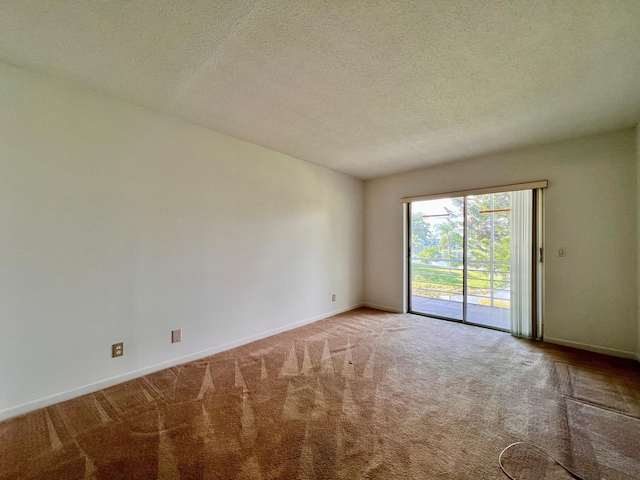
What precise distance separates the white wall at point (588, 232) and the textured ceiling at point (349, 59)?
16.7 inches

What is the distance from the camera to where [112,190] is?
2.32 m

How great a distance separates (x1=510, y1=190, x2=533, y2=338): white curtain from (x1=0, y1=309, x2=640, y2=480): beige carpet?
61cm

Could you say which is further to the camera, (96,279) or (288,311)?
(288,311)

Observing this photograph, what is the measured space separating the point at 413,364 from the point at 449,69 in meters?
2.59

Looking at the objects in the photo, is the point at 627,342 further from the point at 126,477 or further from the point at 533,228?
the point at 126,477

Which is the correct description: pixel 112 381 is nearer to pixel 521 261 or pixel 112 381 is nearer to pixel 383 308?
pixel 383 308

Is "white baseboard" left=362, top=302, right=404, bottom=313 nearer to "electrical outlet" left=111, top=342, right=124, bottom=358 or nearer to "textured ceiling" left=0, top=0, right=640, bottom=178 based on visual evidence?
"textured ceiling" left=0, top=0, right=640, bottom=178

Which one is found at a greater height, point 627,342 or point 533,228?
point 533,228

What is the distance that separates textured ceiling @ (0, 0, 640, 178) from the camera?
1461mm

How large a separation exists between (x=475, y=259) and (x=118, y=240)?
4532 millimetres

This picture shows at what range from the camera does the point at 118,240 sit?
235 cm

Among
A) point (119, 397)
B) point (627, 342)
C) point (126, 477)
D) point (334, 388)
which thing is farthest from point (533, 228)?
point (119, 397)

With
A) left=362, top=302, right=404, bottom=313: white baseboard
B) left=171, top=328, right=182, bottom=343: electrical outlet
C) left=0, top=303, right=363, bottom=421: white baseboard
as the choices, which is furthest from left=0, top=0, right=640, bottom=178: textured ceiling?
left=362, top=302, right=404, bottom=313: white baseboard

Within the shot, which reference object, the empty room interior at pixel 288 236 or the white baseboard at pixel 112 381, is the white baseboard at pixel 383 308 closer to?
the empty room interior at pixel 288 236
